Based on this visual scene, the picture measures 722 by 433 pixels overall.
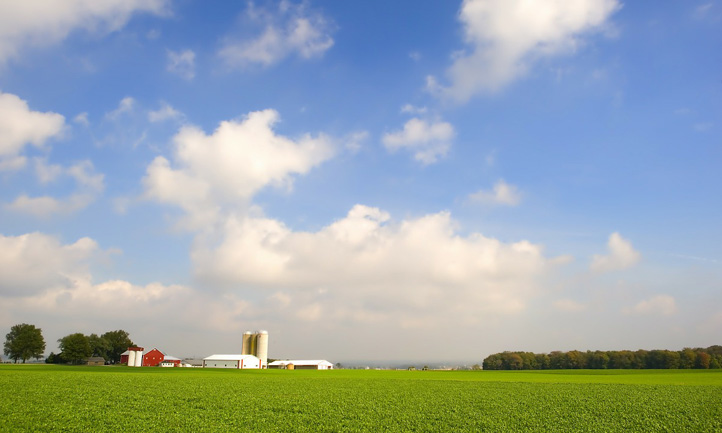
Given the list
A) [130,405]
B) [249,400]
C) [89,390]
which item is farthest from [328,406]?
[89,390]

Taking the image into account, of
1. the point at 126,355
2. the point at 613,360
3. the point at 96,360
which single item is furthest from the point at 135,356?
the point at 613,360

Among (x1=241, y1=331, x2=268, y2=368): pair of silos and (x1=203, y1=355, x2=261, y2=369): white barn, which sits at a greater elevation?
(x1=241, y1=331, x2=268, y2=368): pair of silos

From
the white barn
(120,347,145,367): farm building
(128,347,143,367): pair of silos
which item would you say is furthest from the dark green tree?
the white barn

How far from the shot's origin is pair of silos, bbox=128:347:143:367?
456 feet

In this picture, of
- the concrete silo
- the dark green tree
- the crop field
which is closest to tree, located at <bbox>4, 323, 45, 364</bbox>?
the dark green tree

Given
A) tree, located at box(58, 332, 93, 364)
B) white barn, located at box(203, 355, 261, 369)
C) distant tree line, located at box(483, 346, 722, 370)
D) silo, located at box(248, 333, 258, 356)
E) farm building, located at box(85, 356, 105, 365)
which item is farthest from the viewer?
silo, located at box(248, 333, 258, 356)

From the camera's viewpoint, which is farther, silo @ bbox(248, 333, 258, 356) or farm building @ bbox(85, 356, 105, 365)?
silo @ bbox(248, 333, 258, 356)

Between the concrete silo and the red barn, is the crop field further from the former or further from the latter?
the concrete silo

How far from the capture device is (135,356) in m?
141

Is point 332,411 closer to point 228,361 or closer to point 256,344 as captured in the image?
point 228,361

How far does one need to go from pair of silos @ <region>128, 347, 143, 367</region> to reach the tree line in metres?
12.5

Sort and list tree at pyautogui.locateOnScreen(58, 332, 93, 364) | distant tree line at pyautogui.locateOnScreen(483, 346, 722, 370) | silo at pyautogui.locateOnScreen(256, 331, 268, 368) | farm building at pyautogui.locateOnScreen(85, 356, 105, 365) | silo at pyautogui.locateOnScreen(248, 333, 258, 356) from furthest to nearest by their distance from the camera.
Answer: silo at pyautogui.locateOnScreen(248, 333, 258, 356), silo at pyautogui.locateOnScreen(256, 331, 268, 368), farm building at pyautogui.locateOnScreen(85, 356, 105, 365), tree at pyautogui.locateOnScreen(58, 332, 93, 364), distant tree line at pyautogui.locateOnScreen(483, 346, 722, 370)

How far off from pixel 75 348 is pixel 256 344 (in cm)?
6200

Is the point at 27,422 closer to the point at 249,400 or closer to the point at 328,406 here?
the point at 249,400
